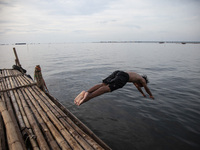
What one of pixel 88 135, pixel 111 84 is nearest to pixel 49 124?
pixel 88 135

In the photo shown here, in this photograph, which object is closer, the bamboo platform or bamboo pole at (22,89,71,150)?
the bamboo platform

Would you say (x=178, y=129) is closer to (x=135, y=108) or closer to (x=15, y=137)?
(x=135, y=108)

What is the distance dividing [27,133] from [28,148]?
18.1 inches

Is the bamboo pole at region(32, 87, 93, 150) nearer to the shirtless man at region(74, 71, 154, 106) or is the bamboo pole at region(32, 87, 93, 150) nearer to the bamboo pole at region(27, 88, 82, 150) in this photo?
the bamboo pole at region(27, 88, 82, 150)

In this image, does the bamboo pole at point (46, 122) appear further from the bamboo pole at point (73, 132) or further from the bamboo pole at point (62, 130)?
the bamboo pole at point (73, 132)

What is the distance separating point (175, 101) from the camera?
916 cm

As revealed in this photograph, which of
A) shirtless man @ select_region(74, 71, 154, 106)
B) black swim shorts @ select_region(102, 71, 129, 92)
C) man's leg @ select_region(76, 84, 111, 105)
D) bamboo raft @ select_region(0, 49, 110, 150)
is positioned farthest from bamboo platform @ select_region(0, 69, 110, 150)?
black swim shorts @ select_region(102, 71, 129, 92)

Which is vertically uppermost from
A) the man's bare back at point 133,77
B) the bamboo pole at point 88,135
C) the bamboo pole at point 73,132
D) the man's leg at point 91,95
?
the man's bare back at point 133,77

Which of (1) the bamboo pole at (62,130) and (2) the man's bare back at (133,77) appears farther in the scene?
(2) the man's bare back at (133,77)

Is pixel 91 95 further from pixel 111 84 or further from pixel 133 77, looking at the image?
pixel 133 77

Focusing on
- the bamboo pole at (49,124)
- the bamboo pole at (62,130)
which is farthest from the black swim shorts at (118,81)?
→ the bamboo pole at (49,124)

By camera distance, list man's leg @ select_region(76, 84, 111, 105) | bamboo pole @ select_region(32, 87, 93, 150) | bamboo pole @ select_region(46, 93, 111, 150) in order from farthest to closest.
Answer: man's leg @ select_region(76, 84, 111, 105), bamboo pole @ select_region(46, 93, 111, 150), bamboo pole @ select_region(32, 87, 93, 150)

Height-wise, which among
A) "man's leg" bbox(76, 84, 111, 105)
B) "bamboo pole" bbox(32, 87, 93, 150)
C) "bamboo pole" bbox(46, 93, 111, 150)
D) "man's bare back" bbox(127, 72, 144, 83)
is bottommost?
"bamboo pole" bbox(46, 93, 111, 150)

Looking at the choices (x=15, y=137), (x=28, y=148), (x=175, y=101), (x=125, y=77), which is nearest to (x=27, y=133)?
(x=28, y=148)
